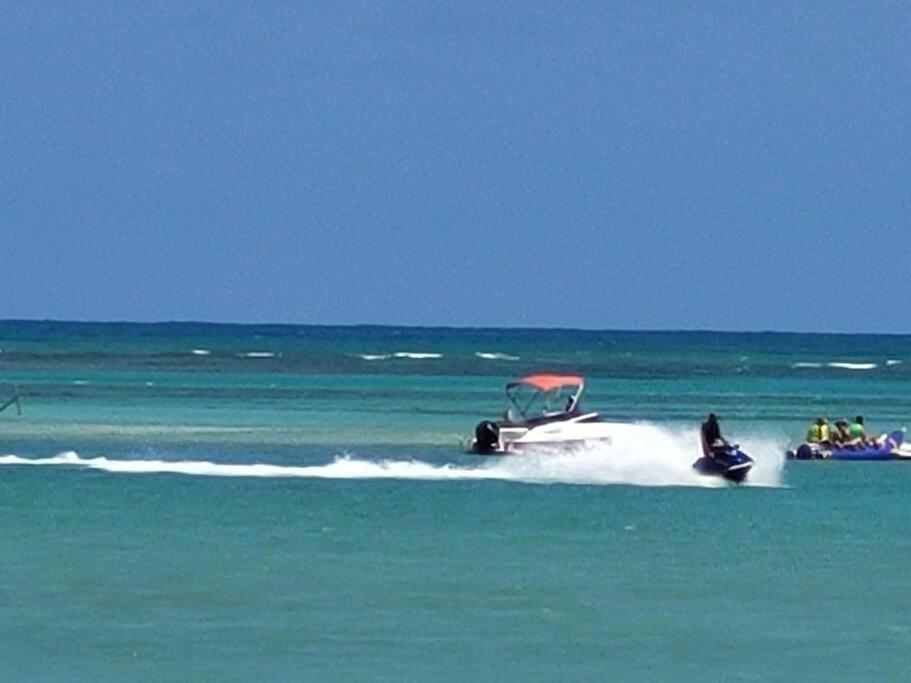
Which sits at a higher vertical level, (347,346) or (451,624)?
(347,346)

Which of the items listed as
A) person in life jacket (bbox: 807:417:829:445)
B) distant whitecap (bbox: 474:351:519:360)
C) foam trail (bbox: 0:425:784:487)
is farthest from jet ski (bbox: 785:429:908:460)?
distant whitecap (bbox: 474:351:519:360)

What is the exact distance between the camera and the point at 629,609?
25.0 meters

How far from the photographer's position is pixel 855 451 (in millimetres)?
46906

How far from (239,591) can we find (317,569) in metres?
2.03

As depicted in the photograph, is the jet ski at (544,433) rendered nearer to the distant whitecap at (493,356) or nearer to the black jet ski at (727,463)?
the black jet ski at (727,463)

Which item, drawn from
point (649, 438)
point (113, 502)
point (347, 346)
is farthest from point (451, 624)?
point (347, 346)

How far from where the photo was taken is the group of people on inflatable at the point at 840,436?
1843 inches

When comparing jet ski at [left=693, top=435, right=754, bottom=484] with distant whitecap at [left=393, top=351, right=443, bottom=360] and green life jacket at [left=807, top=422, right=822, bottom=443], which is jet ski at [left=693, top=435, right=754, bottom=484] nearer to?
green life jacket at [left=807, top=422, right=822, bottom=443]

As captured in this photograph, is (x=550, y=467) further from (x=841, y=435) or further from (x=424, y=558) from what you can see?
(x=424, y=558)

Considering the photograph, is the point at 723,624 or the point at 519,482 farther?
the point at 519,482

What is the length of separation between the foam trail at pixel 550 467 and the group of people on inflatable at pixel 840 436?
176cm

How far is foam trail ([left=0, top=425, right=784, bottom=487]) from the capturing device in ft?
136

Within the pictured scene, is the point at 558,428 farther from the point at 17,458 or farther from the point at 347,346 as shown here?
the point at 347,346

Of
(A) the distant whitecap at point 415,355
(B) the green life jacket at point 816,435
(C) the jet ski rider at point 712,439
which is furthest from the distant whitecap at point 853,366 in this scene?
(C) the jet ski rider at point 712,439
